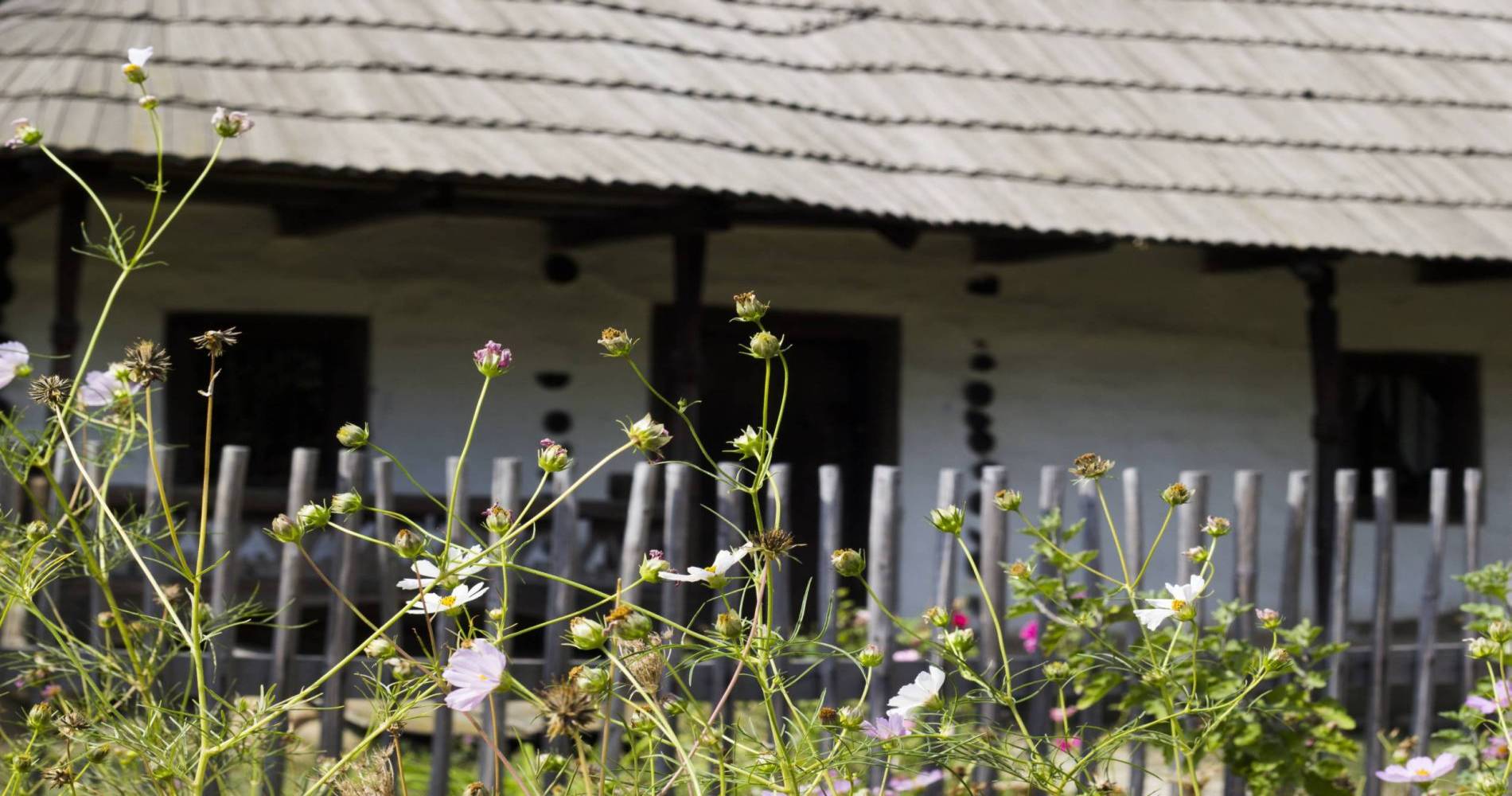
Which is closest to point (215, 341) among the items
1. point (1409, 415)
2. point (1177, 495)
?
point (1177, 495)

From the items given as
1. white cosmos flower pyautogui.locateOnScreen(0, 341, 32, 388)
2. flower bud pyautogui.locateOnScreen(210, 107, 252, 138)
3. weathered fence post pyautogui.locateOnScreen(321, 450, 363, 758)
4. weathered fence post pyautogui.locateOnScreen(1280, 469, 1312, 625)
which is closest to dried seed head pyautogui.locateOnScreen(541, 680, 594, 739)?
flower bud pyautogui.locateOnScreen(210, 107, 252, 138)

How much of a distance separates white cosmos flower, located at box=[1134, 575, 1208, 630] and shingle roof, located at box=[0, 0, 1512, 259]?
13.0ft

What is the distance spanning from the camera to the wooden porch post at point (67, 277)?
219 inches

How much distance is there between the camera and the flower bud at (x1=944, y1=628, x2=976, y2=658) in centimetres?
151

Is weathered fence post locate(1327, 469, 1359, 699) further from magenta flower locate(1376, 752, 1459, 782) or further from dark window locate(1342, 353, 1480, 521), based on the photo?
dark window locate(1342, 353, 1480, 521)

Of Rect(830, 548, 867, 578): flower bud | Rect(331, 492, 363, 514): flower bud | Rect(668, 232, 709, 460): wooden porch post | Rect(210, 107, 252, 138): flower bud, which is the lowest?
Rect(830, 548, 867, 578): flower bud

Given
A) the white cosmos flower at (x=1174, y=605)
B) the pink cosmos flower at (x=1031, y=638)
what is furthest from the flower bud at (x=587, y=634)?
the pink cosmos flower at (x=1031, y=638)

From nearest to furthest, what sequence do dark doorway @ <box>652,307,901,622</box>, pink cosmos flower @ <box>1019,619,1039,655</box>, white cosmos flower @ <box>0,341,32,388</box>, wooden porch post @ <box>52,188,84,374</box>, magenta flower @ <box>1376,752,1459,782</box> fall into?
white cosmos flower @ <box>0,341,32,388</box> < magenta flower @ <box>1376,752,1459,782</box> < pink cosmos flower @ <box>1019,619,1039,655</box> < wooden porch post @ <box>52,188,84,374</box> < dark doorway @ <box>652,307,901,622</box>

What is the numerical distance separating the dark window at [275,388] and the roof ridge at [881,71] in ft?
3.87

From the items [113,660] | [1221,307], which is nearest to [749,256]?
[1221,307]

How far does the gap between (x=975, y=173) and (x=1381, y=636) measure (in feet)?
9.78

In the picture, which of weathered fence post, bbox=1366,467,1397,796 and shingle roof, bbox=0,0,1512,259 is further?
shingle roof, bbox=0,0,1512,259

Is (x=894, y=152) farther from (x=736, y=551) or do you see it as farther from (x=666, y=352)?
(x=736, y=551)

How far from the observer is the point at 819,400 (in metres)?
7.55
